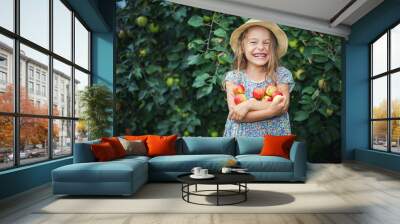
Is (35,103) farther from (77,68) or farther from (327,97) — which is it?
(327,97)

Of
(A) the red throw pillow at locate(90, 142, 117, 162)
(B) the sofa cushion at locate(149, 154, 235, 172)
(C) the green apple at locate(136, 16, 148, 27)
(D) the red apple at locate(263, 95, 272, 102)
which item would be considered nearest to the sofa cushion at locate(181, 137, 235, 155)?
(B) the sofa cushion at locate(149, 154, 235, 172)

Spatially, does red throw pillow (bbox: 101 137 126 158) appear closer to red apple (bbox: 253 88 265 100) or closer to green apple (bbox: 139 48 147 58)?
green apple (bbox: 139 48 147 58)

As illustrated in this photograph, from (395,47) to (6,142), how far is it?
6245mm

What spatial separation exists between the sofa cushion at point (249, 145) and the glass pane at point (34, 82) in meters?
2.82

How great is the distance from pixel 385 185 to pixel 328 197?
1315mm

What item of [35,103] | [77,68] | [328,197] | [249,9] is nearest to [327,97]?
[249,9]

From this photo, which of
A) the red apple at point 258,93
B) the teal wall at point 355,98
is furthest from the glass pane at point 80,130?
the teal wall at point 355,98

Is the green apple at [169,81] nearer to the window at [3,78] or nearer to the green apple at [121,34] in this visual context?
the green apple at [121,34]

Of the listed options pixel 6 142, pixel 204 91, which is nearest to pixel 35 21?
pixel 6 142

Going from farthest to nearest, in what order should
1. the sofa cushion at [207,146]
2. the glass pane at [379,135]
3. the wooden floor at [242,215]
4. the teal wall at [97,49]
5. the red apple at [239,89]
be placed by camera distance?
the red apple at [239,89]
the glass pane at [379,135]
the sofa cushion at [207,146]
the teal wall at [97,49]
the wooden floor at [242,215]

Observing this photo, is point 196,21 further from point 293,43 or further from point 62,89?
point 62,89

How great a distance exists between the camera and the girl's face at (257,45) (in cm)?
751

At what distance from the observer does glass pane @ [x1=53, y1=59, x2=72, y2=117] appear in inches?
225

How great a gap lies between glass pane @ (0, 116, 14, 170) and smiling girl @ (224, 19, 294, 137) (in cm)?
407
